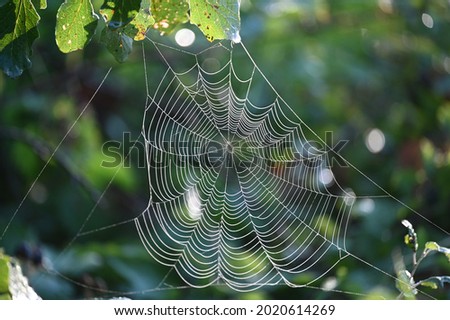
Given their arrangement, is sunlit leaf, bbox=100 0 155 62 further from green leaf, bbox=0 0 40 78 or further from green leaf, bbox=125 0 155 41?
green leaf, bbox=0 0 40 78

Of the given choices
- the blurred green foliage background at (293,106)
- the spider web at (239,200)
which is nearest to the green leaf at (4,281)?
the spider web at (239,200)

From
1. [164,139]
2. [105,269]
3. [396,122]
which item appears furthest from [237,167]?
[396,122]

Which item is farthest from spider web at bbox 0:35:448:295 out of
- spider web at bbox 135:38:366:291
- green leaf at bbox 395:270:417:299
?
green leaf at bbox 395:270:417:299

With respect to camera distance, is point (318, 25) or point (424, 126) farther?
point (318, 25)

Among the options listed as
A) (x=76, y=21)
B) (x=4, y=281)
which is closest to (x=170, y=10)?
(x=76, y=21)

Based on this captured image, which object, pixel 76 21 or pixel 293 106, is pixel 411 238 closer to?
pixel 76 21

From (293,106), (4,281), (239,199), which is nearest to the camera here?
(4,281)

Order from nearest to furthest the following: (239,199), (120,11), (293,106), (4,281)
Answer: (120,11) → (4,281) → (239,199) → (293,106)
